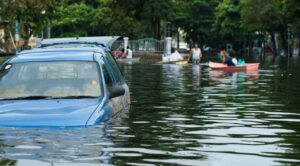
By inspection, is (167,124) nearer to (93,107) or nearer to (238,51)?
(93,107)

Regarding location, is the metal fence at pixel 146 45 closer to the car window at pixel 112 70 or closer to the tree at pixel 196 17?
the tree at pixel 196 17

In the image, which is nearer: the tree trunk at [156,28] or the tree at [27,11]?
the tree at [27,11]

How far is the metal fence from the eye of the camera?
66.1 m

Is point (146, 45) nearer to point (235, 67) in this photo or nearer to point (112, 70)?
point (235, 67)

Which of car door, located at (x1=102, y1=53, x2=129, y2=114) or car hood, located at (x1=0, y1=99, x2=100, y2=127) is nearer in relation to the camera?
car hood, located at (x1=0, y1=99, x2=100, y2=127)

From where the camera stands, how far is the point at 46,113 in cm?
888

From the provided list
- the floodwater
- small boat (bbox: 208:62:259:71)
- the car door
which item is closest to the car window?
the car door

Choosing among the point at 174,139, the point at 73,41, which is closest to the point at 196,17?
the point at 73,41

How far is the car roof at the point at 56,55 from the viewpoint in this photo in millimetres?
10359

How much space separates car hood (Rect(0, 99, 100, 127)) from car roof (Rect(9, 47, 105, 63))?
1216mm

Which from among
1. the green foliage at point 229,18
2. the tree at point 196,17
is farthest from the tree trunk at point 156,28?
the tree at point 196,17

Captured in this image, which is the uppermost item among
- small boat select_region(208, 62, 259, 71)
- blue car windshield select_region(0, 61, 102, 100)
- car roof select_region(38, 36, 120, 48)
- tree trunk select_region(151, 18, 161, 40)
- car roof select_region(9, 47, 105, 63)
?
tree trunk select_region(151, 18, 161, 40)

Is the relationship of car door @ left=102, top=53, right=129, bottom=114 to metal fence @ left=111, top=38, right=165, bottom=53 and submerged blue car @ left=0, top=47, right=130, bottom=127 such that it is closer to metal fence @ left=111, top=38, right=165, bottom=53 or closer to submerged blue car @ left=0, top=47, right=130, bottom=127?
submerged blue car @ left=0, top=47, right=130, bottom=127

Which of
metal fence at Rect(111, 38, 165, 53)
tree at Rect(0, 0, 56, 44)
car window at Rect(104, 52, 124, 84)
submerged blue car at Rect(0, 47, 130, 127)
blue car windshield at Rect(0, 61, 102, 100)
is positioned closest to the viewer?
submerged blue car at Rect(0, 47, 130, 127)
